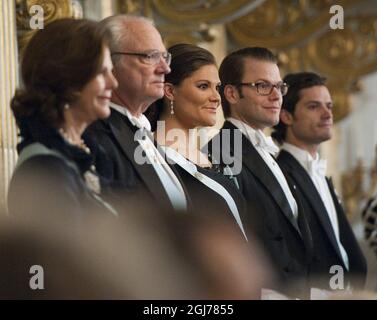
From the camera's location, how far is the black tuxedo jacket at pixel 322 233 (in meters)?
4.73

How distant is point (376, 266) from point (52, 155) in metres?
3.74

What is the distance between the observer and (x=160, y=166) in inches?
140

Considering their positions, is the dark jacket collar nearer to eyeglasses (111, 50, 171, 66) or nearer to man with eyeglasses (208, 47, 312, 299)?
eyeglasses (111, 50, 171, 66)

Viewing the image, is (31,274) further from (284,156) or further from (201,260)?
(284,156)

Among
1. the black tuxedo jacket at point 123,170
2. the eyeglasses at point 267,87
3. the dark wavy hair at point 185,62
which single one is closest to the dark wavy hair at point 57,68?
the black tuxedo jacket at point 123,170

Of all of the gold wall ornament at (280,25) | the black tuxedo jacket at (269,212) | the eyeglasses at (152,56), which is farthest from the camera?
the gold wall ornament at (280,25)

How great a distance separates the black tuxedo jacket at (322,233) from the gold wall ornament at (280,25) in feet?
10.8

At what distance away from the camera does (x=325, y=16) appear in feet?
27.2

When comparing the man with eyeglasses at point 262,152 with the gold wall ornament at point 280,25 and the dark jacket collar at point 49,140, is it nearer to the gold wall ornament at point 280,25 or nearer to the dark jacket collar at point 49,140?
the dark jacket collar at point 49,140

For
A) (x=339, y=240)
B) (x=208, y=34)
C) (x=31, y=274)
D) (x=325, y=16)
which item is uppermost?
(x=325, y=16)

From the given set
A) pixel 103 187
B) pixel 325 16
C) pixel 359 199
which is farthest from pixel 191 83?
pixel 359 199

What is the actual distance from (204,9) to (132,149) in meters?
3.26

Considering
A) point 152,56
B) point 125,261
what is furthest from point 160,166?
point 125,261

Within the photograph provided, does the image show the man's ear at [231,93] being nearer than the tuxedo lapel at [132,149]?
No
